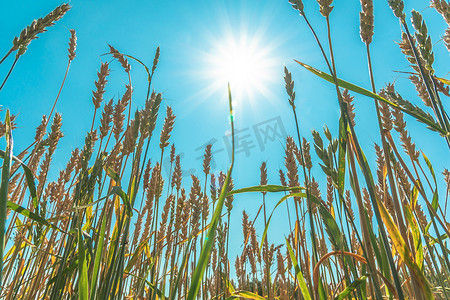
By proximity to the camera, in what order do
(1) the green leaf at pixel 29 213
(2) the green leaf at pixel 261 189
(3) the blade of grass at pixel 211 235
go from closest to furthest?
(3) the blade of grass at pixel 211 235 < (1) the green leaf at pixel 29 213 < (2) the green leaf at pixel 261 189

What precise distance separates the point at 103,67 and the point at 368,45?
6.30ft

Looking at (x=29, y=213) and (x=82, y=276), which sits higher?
(x=29, y=213)

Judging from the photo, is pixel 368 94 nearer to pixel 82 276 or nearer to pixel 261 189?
pixel 261 189

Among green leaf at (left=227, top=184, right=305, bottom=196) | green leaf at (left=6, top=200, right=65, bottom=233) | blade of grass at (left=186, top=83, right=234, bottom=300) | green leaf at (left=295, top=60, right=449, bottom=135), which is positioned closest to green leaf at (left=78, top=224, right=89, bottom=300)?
green leaf at (left=6, top=200, right=65, bottom=233)

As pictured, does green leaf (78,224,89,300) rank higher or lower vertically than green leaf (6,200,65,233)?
lower

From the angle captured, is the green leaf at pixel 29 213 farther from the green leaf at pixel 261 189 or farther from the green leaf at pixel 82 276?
the green leaf at pixel 261 189

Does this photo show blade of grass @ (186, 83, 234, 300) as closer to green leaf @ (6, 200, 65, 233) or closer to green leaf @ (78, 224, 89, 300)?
green leaf @ (78, 224, 89, 300)

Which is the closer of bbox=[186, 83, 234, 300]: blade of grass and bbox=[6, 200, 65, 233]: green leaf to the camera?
bbox=[186, 83, 234, 300]: blade of grass

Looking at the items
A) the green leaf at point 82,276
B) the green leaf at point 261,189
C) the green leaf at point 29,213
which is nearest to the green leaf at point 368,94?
the green leaf at point 261,189

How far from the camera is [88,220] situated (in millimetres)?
1471

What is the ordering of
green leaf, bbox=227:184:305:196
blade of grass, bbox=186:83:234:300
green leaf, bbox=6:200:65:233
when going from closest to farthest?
blade of grass, bbox=186:83:234:300 → green leaf, bbox=6:200:65:233 → green leaf, bbox=227:184:305:196

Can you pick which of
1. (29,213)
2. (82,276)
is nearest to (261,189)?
(82,276)

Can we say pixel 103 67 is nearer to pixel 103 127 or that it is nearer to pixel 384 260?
pixel 103 127

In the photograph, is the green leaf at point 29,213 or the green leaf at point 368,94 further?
the green leaf at point 29,213
